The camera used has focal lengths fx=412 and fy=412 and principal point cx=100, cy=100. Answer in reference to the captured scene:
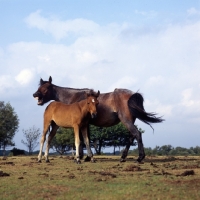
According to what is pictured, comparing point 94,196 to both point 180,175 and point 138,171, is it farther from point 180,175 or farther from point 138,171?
point 138,171

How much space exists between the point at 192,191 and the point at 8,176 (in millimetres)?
5097

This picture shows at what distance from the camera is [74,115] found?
604 inches

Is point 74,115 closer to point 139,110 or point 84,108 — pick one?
point 84,108

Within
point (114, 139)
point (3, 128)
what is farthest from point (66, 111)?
point (114, 139)

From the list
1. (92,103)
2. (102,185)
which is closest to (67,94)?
(92,103)

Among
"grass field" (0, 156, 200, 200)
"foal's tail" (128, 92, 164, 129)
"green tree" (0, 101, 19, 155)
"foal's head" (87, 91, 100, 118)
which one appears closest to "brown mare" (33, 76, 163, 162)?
"foal's tail" (128, 92, 164, 129)

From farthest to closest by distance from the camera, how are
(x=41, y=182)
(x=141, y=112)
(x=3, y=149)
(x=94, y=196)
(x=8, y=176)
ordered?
(x=3, y=149), (x=141, y=112), (x=8, y=176), (x=41, y=182), (x=94, y=196)

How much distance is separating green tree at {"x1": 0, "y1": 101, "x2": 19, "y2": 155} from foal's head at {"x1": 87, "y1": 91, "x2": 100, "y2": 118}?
40.8 meters

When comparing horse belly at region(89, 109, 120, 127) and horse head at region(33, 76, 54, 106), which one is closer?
horse belly at region(89, 109, 120, 127)

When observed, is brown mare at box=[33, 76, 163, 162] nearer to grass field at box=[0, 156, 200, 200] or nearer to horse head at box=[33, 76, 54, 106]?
horse head at box=[33, 76, 54, 106]

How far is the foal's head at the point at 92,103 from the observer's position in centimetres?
1475

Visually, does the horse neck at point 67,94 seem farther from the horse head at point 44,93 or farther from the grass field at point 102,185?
the grass field at point 102,185

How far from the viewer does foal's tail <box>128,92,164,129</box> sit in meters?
15.5

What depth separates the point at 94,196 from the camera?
25.9ft
